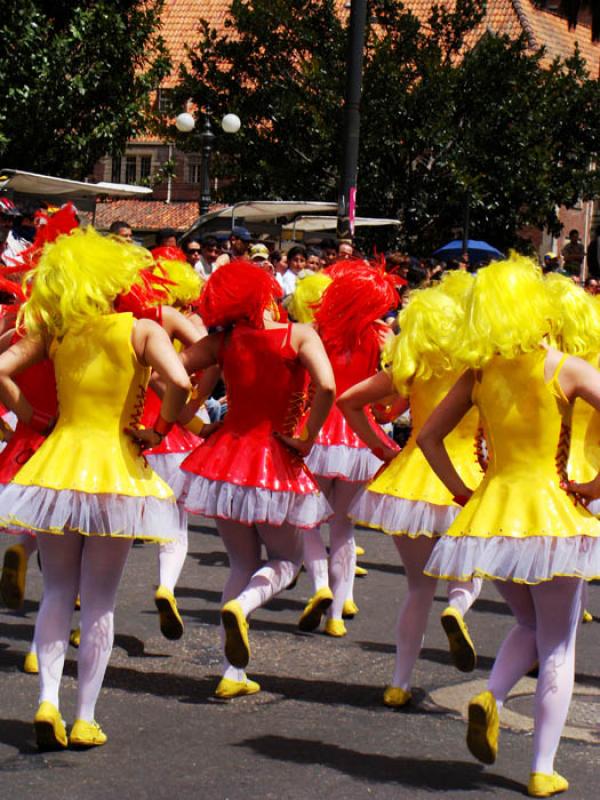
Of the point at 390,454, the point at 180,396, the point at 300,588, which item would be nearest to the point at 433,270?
the point at 300,588

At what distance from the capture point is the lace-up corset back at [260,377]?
6816 millimetres

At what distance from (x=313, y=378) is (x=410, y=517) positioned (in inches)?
30.1

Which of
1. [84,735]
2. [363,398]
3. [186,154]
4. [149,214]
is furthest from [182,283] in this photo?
[186,154]

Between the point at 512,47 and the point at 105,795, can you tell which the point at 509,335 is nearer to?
the point at 105,795

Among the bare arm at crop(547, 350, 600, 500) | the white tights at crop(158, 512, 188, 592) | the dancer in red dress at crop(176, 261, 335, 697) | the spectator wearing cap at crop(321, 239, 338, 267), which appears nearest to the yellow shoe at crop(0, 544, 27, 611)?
the dancer in red dress at crop(176, 261, 335, 697)

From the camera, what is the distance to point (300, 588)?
9461mm

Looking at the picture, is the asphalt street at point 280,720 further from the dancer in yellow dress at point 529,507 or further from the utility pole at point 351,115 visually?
the utility pole at point 351,115

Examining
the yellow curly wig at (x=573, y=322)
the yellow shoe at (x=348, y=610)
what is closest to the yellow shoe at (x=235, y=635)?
the yellow curly wig at (x=573, y=322)

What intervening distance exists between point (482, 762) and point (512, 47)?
3095 centimetres

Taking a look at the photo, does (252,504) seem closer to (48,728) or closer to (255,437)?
(255,437)

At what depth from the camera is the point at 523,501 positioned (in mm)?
5492

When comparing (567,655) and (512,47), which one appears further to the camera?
(512,47)

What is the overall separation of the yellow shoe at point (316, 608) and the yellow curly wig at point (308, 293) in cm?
224

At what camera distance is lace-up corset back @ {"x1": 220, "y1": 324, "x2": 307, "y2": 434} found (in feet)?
22.4
